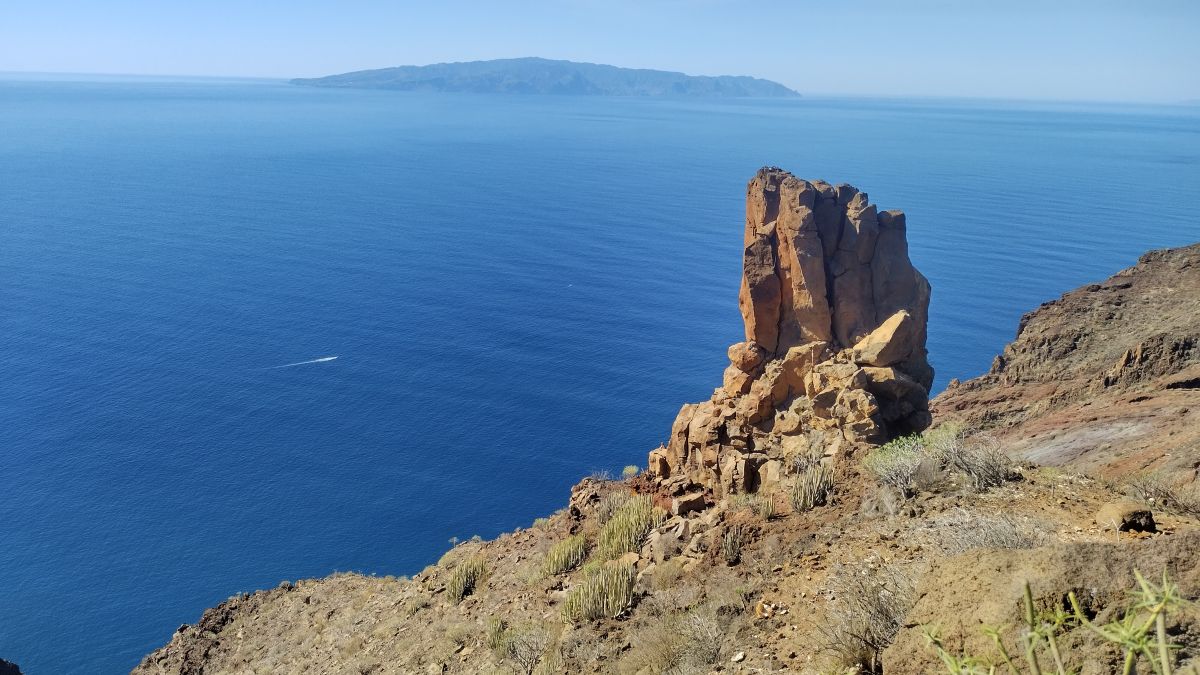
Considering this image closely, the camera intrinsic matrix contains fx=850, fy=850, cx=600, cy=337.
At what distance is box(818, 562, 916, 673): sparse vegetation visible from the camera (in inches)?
346

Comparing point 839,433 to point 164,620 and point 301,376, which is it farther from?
point 301,376

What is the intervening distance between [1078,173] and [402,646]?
17108cm

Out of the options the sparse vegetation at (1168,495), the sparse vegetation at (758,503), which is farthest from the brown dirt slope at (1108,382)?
the sparse vegetation at (758,503)

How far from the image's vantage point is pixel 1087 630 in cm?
649

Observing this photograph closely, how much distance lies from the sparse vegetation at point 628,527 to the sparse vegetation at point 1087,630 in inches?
431

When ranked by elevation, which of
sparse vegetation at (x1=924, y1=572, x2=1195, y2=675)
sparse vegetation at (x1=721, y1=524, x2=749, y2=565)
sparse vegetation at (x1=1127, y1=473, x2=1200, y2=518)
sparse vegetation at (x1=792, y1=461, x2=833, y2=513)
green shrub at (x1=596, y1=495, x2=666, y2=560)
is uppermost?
sparse vegetation at (x1=924, y1=572, x2=1195, y2=675)

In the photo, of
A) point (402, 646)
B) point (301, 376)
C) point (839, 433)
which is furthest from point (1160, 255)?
point (301, 376)

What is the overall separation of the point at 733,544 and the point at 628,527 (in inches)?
143

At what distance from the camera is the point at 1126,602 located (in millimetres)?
6883

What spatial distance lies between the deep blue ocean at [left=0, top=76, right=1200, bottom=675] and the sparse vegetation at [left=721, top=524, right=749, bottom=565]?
31.7 metres

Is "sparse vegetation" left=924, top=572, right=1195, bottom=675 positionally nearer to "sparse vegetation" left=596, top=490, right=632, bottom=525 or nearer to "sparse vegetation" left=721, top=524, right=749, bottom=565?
"sparse vegetation" left=721, top=524, right=749, bottom=565

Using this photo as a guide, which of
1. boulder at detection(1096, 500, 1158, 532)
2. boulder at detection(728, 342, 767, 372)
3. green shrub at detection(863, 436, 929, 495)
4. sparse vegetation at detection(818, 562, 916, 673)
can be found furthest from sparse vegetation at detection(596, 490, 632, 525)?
boulder at detection(1096, 500, 1158, 532)

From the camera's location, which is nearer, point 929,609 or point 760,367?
point 929,609

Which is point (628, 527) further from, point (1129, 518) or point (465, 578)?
point (1129, 518)
